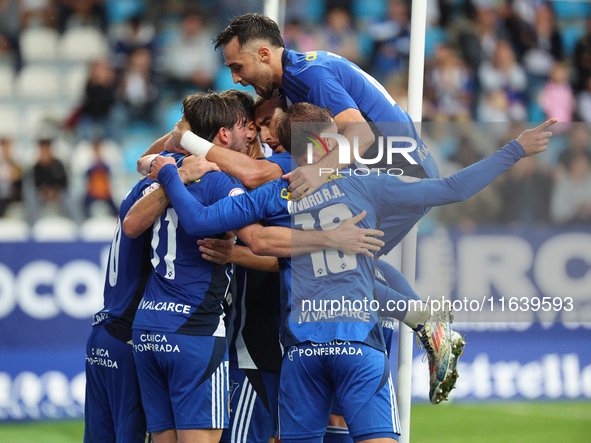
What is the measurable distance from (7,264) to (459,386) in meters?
4.47

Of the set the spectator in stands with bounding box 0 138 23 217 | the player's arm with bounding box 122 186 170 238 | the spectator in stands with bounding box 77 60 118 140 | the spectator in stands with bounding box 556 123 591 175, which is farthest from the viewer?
the spectator in stands with bounding box 77 60 118 140

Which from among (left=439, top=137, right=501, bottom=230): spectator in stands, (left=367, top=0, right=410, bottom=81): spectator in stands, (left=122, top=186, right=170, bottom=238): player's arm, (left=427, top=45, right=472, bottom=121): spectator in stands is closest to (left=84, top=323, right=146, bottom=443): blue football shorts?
(left=122, top=186, right=170, bottom=238): player's arm

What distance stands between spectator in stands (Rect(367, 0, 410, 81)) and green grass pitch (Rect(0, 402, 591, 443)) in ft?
17.1

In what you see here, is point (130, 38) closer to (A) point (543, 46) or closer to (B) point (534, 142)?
(A) point (543, 46)

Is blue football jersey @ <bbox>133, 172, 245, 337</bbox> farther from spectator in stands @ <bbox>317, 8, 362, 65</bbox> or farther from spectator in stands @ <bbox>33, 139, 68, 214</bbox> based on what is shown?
spectator in stands @ <bbox>317, 8, 362, 65</bbox>

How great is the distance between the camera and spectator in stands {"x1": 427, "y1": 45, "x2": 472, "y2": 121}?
9688mm

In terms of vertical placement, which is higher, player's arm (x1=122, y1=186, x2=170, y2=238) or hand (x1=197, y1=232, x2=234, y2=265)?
player's arm (x1=122, y1=186, x2=170, y2=238)

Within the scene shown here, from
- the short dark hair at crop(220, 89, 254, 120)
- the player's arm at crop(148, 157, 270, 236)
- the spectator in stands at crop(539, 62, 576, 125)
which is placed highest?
the spectator in stands at crop(539, 62, 576, 125)

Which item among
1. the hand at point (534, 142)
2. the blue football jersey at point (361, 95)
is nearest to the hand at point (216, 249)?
the blue football jersey at point (361, 95)

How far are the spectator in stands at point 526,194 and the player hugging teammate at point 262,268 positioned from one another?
11.8 ft

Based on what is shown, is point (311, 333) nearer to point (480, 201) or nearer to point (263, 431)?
point (263, 431)

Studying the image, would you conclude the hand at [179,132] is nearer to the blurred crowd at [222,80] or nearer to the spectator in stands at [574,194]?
the blurred crowd at [222,80]

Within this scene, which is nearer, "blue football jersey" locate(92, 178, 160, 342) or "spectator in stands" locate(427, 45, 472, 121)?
"blue football jersey" locate(92, 178, 160, 342)

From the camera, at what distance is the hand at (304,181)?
126 inches
